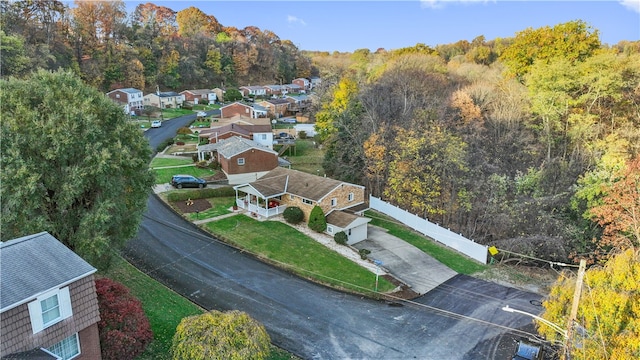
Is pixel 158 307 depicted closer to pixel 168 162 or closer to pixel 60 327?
pixel 60 327

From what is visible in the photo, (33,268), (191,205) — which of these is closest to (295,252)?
(191,205)

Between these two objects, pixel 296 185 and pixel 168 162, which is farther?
pixel 168 162

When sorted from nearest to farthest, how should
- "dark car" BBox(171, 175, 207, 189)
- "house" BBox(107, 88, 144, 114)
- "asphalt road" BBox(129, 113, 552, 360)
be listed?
"asphalt road" BBox(129, 113, 552, 360) → "dark car" BBox(171, 175, 207, 189) → "house" BBox(107, 88, 144, 114)

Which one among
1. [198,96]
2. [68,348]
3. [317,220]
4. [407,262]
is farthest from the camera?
[198,96]

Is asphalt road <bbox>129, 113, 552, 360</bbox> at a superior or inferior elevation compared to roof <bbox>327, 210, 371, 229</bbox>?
inferior

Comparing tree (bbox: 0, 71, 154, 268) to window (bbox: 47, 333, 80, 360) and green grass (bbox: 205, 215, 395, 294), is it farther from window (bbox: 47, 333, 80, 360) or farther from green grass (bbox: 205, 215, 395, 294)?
green grass (bbox: 205, 215, 395, 294)

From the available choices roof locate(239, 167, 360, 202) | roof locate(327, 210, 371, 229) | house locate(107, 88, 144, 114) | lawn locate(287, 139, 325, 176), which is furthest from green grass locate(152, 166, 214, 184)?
house locate(107, 88, 144, 114)
